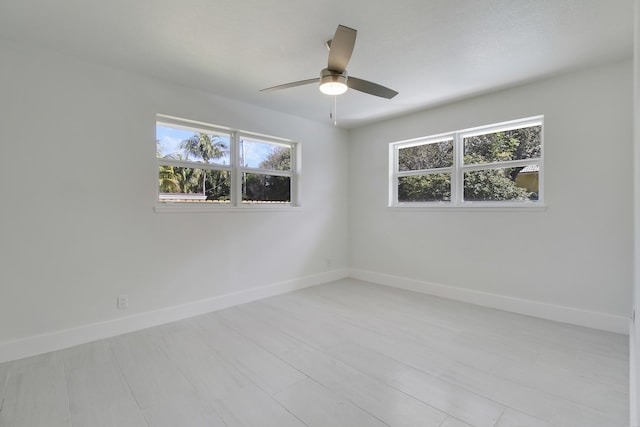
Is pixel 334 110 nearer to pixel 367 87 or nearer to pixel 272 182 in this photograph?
pixel 272 182

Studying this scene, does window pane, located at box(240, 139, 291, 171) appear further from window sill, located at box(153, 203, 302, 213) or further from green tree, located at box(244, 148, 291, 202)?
window sill, located at box(153, 203, 302, 213)

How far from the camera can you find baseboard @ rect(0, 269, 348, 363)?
2420mm

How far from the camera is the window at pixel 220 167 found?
3.30m

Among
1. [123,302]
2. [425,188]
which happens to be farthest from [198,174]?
[425,188]

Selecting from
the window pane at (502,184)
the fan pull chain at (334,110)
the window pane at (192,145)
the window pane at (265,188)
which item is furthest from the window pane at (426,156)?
the window pane at (192,145)

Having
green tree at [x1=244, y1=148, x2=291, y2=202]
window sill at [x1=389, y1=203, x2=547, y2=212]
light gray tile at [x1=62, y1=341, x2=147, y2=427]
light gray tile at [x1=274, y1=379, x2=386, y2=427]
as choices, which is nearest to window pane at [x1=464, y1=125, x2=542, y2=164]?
window sill at [x1=389, y1=203, x2=547, y2=212]

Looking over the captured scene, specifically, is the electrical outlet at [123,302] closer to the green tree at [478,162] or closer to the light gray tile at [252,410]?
the light gray tile at [252,410]

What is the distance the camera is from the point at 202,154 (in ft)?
11.7

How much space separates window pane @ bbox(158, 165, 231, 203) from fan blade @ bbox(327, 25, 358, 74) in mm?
2081

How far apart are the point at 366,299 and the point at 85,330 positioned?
296 cm

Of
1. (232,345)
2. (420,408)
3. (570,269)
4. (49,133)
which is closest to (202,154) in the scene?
(49,133)

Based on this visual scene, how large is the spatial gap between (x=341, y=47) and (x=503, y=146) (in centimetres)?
261

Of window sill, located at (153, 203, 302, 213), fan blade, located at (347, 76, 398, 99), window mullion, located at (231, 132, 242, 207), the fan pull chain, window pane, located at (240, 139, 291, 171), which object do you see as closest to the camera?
fan blade, located at (347, 76, 398, 99)

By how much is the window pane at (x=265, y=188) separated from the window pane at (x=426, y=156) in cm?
177
